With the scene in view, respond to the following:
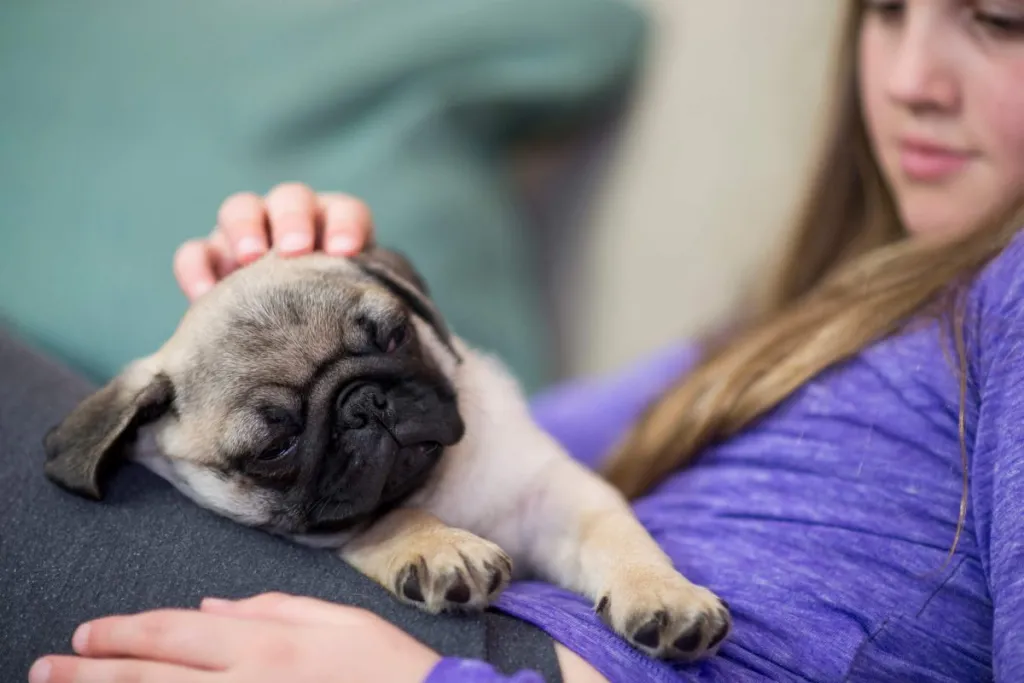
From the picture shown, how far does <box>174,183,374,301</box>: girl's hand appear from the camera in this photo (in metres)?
1.27

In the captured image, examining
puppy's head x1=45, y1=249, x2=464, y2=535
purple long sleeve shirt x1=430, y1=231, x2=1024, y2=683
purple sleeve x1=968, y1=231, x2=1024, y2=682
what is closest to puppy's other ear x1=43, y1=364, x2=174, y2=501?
puppy's head x1=45, y1=249, x2=464, y2=535

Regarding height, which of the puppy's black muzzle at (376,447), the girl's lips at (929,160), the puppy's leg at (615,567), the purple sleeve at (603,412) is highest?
the girl's lips at (929,160)

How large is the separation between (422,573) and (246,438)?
28 cm

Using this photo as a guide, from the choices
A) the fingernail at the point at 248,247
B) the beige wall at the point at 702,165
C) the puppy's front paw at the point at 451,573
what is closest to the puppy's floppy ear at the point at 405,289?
the fingernail at the point at 248,247

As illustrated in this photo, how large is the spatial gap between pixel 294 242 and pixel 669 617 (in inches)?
27.5

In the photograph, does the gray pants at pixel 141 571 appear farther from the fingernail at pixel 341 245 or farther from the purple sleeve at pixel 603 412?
the purple sleeve at pixel 603 412

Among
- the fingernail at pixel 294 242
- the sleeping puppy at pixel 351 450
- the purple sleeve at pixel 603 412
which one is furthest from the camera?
the purple sleeve at pixel 603 412

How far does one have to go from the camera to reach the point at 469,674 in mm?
817

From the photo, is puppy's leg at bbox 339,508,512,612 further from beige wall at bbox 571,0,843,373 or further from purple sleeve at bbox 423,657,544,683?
beige wall at bbox 571,0,843,373

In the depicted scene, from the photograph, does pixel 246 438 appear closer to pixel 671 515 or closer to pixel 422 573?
pixel 422 573

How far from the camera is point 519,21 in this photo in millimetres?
1866

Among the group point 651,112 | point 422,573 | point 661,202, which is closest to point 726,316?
point 661,202

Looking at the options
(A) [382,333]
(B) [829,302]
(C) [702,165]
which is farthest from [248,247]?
(C) [702,165]

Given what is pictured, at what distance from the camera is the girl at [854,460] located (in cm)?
88
